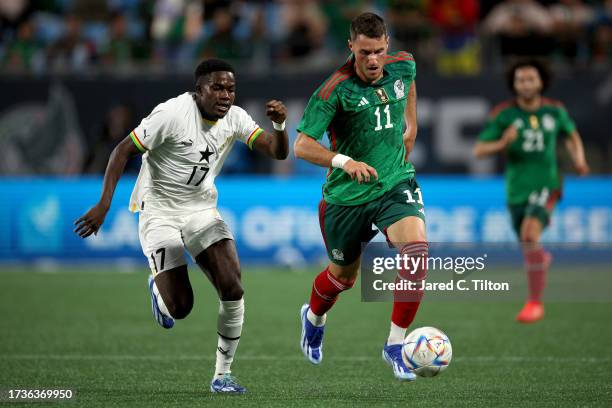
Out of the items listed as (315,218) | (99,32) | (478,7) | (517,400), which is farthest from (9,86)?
(517,400)

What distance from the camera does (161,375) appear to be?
323 inches

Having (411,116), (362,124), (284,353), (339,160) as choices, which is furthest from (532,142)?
(339,160)

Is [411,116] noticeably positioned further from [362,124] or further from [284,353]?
[284,353]

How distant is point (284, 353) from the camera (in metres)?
9.52

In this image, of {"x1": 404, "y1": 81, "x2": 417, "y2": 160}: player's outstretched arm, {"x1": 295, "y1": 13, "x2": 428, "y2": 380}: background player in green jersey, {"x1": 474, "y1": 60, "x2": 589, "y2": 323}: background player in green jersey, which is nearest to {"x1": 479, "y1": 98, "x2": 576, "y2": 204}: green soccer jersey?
{"x1": 474, "y1": 60, "x2": 589, "y2": 323}: background player in green jersey

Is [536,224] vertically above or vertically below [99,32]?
below

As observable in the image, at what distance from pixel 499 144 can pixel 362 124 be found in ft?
13.9

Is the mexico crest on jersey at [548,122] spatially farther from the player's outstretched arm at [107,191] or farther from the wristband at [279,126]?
the player's outstretched arm at [107,191]

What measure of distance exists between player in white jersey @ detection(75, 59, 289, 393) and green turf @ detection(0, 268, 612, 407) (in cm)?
60

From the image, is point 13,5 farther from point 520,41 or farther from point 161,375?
point 161,375

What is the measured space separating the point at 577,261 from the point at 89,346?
30.7 feet

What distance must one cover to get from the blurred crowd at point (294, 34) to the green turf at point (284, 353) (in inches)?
212

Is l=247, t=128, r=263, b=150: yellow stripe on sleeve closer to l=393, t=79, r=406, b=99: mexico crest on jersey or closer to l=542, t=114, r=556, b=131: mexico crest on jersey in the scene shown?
l=393, t=79, r=406, b=99: mexico crest on jersey

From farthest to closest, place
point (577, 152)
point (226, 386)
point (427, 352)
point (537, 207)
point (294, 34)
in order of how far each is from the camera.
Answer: point (294, 34), point (537, 207), point (577, 152), point (226, 386), point (427, 352)
